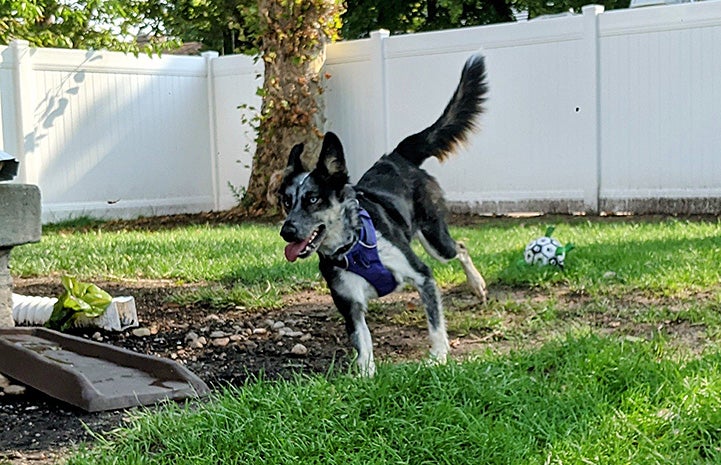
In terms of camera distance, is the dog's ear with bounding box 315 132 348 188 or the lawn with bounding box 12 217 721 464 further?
the dog's ear with bounding box 315 132 348 188

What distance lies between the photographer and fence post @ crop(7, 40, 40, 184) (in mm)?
12312

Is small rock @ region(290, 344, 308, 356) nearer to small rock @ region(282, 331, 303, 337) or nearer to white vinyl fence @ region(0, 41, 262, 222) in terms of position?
small rock @ region(282, 331, 303, 337)

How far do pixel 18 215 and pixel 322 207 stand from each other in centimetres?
179

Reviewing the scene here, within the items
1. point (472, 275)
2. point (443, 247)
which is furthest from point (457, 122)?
point (472, 275)

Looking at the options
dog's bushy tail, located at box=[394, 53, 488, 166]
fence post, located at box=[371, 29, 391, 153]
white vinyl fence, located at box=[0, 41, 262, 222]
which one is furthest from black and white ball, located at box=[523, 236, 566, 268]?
white vinyl fence, located at box=[0, 41, 262, 222]

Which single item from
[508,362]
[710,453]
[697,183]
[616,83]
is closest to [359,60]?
[616,83]

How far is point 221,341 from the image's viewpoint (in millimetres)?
5090

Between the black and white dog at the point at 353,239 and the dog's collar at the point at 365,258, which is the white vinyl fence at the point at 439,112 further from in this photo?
the dog's collar at the point at 365,258

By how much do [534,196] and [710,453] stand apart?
8.97 m

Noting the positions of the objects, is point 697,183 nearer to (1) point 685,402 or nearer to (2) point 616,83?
(2) point 616,83

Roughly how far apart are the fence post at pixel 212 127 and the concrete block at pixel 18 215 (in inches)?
374

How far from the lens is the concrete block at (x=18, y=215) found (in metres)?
5.01

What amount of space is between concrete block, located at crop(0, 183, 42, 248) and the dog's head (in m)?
1.55

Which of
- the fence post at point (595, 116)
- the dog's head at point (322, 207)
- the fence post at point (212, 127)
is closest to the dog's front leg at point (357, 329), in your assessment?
the dog's head at point (322, 207)
